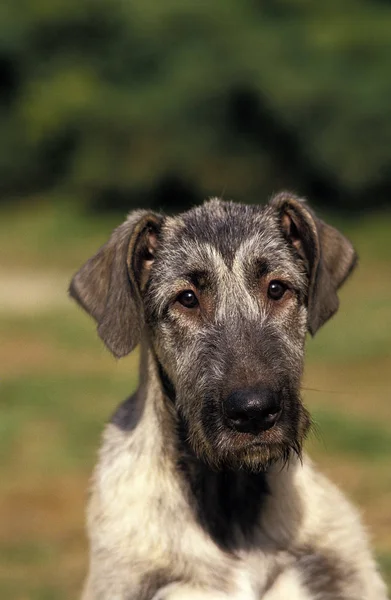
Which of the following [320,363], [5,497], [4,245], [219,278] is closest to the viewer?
[219,278]

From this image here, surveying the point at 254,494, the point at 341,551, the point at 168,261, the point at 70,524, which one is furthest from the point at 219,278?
the point at 70,524

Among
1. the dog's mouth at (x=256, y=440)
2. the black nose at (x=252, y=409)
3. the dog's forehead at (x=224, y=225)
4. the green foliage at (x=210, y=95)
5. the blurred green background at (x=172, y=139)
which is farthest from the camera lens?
the green foliage at (x=210, y=95)

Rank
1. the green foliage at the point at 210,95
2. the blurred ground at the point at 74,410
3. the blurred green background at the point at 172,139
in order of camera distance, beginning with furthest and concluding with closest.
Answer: the green foliage at the point at 210,95 → the blurred green background at the point at 172,139 → the blurred ground at the point at 74,410

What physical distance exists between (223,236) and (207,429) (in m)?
1.01

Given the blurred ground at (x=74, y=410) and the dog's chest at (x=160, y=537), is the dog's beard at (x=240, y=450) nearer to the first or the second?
the dog's chest at (x=160, y=537)

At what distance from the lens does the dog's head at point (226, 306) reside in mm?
5051

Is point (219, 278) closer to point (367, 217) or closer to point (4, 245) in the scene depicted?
point (367, 217)

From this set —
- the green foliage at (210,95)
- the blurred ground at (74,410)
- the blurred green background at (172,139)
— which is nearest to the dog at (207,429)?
the blurred ground at (74,410)

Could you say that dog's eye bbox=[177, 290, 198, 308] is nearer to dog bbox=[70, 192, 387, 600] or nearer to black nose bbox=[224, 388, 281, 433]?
dog bbox=[70, 192, 387, 600]

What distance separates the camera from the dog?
5.35m

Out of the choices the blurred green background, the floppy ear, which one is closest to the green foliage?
the blurred green background

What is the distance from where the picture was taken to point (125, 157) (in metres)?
28.7

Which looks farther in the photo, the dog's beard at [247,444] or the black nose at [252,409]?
the dog's beard at [247,444]

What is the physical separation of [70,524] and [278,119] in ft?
60.3
